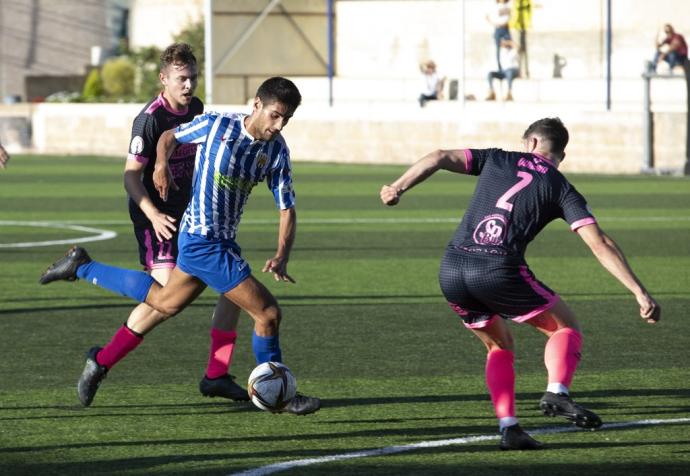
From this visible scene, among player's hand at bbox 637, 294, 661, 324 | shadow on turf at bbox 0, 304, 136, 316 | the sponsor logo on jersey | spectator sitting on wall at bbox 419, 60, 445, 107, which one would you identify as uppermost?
spectator sitting on wall at bbox 419, 60, 445, 107

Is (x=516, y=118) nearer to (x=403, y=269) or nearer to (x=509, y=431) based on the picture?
(x=403, y=269)

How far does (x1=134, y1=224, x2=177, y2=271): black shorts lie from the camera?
9.16 meters

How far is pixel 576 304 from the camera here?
13.0m

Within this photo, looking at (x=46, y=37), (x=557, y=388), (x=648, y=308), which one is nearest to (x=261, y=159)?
(x=557, y=388)

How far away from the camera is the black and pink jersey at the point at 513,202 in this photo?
7383mm

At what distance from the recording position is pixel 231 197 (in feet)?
26.6

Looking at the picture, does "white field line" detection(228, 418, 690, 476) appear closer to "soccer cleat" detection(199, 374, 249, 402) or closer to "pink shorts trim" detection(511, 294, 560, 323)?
"pink shorts trim" detection(511, 294, 560, 323)

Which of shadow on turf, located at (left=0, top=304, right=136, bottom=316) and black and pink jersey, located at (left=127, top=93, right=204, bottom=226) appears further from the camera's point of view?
shadow on turf, located at (left=0, top=304, right=136, bottom=316)

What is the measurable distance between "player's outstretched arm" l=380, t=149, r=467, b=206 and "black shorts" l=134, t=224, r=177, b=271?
88.3 inches

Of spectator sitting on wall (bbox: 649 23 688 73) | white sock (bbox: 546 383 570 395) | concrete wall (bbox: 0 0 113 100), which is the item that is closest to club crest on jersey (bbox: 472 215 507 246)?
white sock (bbox: 546 383 570 395)

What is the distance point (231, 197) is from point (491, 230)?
1433mm

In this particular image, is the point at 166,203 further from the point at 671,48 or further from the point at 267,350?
the point at 671,48

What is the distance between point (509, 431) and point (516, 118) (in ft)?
83.9

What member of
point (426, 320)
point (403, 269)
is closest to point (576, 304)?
point (426, 320)
